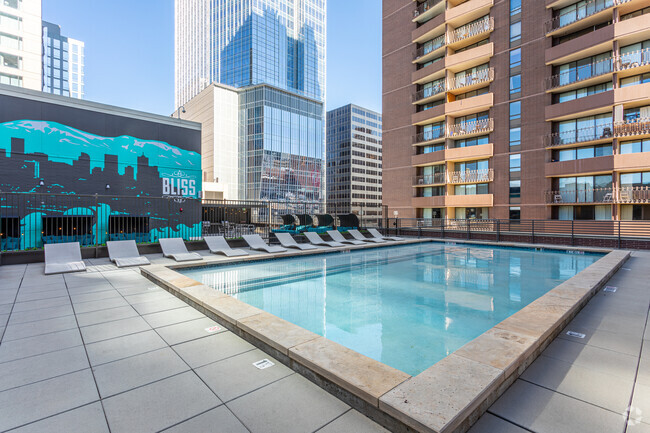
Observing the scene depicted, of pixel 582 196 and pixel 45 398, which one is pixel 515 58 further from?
pixel 45 398

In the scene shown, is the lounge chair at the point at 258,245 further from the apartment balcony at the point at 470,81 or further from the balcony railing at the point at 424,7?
the balcony railing at the point at 424,7

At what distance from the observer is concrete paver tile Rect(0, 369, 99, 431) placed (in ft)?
7.13

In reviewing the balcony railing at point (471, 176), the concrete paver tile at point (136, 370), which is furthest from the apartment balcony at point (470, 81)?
the concrete paver tile at point (136, 370)

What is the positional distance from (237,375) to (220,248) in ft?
28.7

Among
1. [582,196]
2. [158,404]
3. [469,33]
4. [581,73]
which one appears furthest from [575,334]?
[469,33]

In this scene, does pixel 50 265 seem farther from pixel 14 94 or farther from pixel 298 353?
pixel 14 94

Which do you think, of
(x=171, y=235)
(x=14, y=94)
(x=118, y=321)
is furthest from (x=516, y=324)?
(x=14, y=94)

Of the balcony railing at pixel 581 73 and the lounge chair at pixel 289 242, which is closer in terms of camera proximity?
the lounge chair at pixel 289 242

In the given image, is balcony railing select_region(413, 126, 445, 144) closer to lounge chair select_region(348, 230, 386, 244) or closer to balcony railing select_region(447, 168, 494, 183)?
balcony railing select_region(447, 168, 494, 183)

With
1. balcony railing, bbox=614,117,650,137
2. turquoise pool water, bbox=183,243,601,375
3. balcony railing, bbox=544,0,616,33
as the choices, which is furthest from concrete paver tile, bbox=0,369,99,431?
balcony railing, bbox=544,0,616,33

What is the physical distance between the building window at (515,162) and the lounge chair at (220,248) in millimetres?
20984

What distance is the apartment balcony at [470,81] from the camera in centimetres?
2367

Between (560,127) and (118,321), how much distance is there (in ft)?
87.2

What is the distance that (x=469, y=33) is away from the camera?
81.4ft
